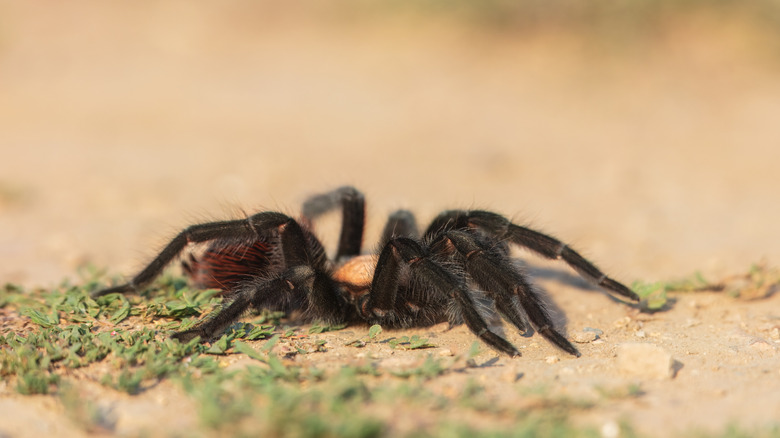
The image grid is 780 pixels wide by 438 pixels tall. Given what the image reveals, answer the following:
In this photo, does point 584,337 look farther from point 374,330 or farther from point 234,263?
point 234,263

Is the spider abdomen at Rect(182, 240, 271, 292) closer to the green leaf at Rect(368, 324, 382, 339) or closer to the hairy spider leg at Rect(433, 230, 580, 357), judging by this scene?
the green leaf at Rect(368, 324, 382, 339)

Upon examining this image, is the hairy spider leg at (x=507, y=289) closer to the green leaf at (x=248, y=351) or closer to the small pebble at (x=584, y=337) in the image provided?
the small pebble at (x=584, y=337)

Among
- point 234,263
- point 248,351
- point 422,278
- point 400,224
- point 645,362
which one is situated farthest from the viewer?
point 400,224

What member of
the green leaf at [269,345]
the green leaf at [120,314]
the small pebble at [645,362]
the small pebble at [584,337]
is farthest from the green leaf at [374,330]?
the green leaf at [120,314]

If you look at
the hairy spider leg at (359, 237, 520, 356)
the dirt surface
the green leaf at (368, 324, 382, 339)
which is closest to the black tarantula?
the hairy spider leg at (359, 237, 520, 356)

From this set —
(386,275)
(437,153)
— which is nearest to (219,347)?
(386,275)

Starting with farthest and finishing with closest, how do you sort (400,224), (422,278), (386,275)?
(400,224), (386,275), (422,278)
